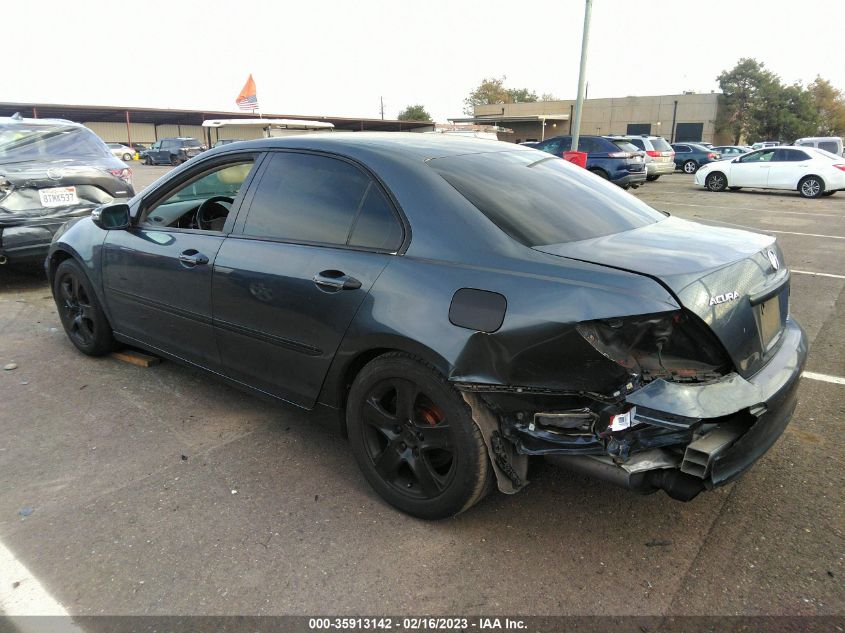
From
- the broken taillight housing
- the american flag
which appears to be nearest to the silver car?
the american flag

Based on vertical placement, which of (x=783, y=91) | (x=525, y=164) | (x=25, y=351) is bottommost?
(x=25, y=351)

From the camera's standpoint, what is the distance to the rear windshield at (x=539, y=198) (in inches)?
103

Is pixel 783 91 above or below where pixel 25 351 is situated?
above

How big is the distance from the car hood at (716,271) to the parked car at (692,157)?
2869cm

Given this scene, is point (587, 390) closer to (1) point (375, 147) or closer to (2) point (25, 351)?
(1) point (375, 147)

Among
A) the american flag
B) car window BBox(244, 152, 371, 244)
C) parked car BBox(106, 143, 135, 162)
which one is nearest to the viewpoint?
car window BBox(244, 152, 371, 244)

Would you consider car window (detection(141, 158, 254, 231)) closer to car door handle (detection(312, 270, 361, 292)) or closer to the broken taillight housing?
car door handle (detection(312, 270, 361, 292))

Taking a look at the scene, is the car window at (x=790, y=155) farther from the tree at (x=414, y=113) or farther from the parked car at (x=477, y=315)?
the tree at (x=414, y=113)

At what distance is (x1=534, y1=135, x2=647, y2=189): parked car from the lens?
57.6 ft

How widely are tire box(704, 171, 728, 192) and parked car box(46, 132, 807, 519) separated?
17.5 metres

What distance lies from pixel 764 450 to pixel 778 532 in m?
0.44

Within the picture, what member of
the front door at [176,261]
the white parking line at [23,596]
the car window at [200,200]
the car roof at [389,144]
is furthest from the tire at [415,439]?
the car window at [200,200]

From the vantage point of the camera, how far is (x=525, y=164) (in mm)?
3217

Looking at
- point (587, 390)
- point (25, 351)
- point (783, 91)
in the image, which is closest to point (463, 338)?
point (587, 390)
